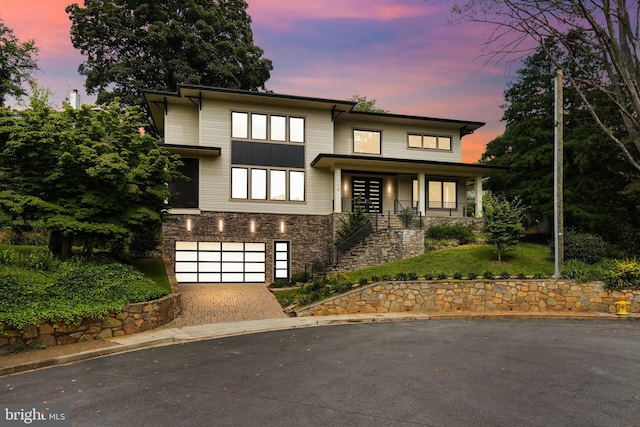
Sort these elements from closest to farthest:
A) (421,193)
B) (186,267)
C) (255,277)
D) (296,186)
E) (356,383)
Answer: (356,383)
(186,267)
(255,277)
(296,186)
(421,193)

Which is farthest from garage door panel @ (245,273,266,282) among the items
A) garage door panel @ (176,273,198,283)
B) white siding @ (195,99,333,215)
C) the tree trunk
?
the tree trunk

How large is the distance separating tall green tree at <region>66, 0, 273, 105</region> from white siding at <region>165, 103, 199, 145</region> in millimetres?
10304

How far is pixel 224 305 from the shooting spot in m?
16.0

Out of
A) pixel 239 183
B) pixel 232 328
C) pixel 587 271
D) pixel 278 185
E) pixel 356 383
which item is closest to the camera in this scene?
pixel 356 383

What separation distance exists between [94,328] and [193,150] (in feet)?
42.1

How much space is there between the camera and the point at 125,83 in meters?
34.4

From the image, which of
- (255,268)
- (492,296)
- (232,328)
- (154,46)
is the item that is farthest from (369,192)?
(154,46)

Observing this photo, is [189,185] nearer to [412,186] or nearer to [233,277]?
[233,277]

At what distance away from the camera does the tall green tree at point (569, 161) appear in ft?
78.5

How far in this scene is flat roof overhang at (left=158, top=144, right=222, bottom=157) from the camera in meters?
21.0

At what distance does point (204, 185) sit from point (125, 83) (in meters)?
18.9

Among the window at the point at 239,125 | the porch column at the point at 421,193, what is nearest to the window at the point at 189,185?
the window at the point at 239,125

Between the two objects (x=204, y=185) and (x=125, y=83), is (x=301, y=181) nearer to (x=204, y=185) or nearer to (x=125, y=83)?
(x=204, y=185)

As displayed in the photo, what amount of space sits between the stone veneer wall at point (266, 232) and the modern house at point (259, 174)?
56mm
